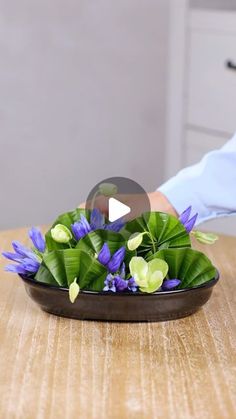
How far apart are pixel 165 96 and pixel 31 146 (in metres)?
0.61

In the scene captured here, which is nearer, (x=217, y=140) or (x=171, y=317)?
(x=171, y=317)

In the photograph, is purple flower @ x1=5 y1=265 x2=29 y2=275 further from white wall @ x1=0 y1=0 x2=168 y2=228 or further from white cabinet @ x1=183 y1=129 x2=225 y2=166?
white wall @ x1=0 y1=0 x2=168 y2=228

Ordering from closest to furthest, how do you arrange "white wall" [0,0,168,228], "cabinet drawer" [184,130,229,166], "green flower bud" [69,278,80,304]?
"green flower bud" [69,278,80,304] → "cabinet drawer" [184,130,229,166] → "white wall" [0,0,168,228]

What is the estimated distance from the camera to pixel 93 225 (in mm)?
1332

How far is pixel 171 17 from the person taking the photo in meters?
3.45

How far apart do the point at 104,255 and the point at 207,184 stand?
0.54 m

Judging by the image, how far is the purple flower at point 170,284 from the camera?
1.26 m

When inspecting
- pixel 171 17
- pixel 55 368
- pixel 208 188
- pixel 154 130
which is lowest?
pixel 154 130

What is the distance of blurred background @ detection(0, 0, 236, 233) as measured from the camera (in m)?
3.34

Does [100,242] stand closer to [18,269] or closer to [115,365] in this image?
[18,269]

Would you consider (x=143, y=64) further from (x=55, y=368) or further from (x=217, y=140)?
(x=55, y=368)

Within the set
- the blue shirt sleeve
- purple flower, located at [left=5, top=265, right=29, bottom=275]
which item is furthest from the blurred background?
purple flower, located at [left=5, top=265, right=29, bottom=275]

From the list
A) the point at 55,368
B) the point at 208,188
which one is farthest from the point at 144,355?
the point at 208,188
